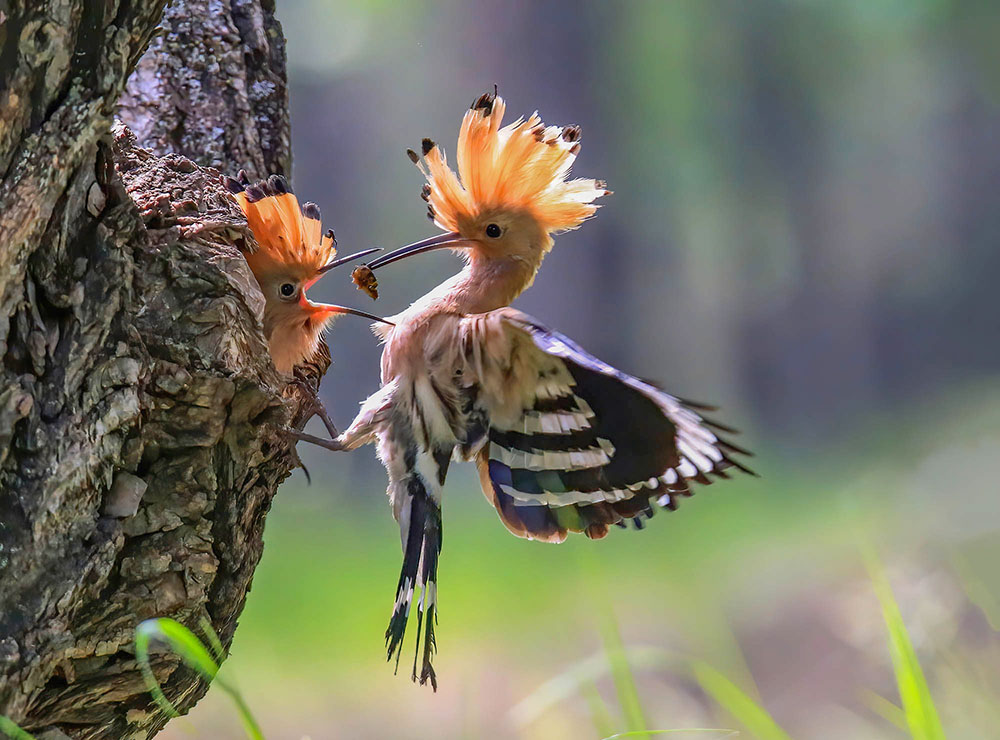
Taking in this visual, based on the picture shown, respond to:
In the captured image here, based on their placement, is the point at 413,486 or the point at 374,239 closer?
the point at 413,486

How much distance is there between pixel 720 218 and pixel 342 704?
232 centimetres

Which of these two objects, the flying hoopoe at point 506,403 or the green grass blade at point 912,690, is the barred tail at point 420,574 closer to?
the flying hoopoe at point 506,403

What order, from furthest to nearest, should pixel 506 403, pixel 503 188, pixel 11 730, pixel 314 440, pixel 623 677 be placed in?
pixel 503 188 < pixel 506 403 < pixel 314 440 < pixel 623 677 < pixel 11 730

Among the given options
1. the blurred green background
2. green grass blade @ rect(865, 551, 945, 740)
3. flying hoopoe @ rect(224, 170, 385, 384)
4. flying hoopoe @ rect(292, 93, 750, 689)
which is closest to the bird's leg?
Result: flying hoopoe @ rect(292, 93, 750, 689)

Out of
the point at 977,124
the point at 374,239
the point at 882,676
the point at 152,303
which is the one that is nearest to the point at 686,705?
the point at 882,676

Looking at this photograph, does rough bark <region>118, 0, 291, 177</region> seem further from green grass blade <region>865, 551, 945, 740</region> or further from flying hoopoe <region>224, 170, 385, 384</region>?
green grass blade <region>865, 551, 945, 740</region>

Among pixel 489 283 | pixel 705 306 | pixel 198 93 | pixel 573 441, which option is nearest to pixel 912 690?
pixel 573 441

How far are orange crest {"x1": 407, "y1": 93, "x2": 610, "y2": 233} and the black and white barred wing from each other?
0.26 m

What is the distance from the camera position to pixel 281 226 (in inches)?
49.7

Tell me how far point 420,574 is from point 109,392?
615mm

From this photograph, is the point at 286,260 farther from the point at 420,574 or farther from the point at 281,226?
the point at 420,574

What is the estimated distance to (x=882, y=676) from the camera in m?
2.96

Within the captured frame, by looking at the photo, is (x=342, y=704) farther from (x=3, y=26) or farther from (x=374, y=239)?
(x=3, y=26)

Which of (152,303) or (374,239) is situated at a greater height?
(374,239)
